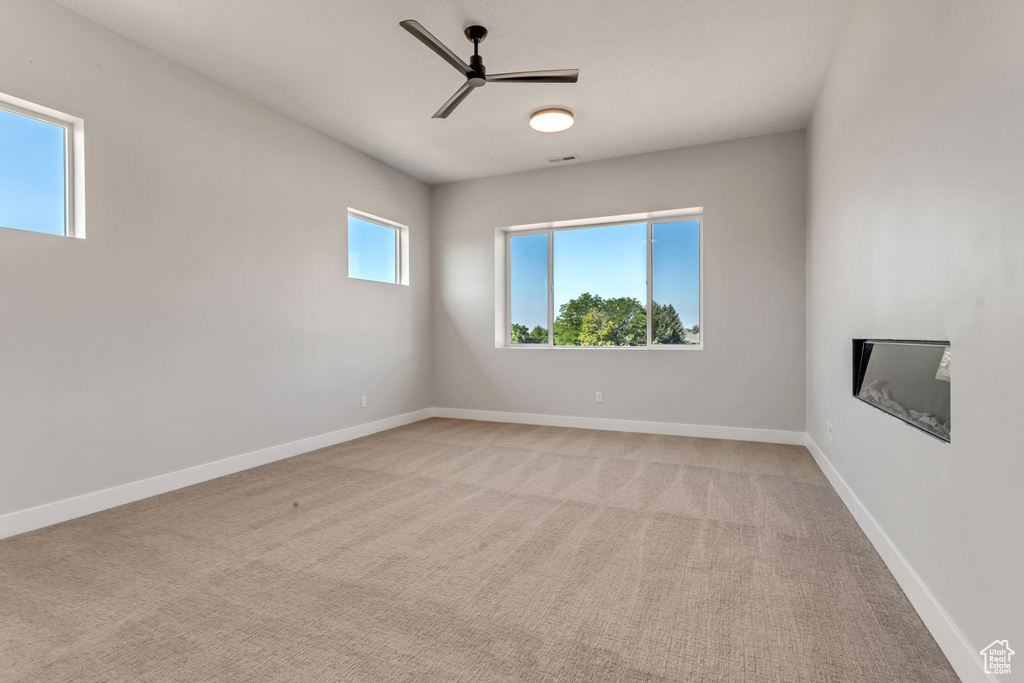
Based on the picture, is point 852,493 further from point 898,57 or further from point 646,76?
point 646,76

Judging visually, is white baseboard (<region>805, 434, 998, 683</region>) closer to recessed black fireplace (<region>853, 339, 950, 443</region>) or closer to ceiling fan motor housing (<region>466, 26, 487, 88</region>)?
recessed black fireplace (<region>853, 339, 950, 443</region>)

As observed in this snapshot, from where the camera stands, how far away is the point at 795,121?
437 cm

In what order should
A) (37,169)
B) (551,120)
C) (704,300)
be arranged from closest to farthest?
(37,169) < (551,120) < (704,300)

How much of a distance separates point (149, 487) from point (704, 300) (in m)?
4.86

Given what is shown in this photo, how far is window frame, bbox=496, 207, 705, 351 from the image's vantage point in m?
5.08

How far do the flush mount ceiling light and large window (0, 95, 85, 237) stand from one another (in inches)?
121

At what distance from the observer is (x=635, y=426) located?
5.21m

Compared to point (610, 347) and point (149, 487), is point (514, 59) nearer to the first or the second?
point (610, 347)

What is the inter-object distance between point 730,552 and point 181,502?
127 inches

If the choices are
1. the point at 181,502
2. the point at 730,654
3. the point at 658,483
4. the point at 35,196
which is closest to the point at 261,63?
the point at 35,196

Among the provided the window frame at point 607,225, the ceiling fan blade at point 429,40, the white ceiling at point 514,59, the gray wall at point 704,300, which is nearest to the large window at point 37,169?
the white ceiling at point 514,59

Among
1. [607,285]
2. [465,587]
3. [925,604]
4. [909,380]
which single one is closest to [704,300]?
[607,285]

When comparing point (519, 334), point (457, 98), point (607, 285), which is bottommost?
point (519, 334)

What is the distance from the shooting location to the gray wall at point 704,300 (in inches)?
183
